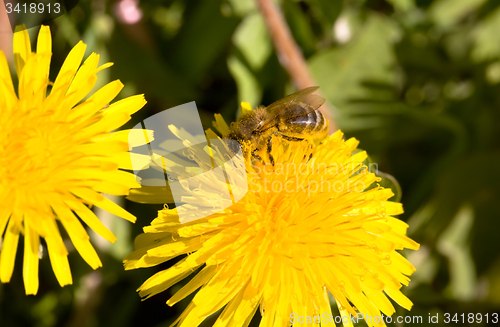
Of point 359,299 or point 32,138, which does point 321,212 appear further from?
point 32,138

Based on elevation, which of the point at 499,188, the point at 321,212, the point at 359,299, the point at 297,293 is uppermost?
the point at 321,212

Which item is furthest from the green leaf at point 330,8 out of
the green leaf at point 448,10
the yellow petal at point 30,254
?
the yellow petal at point 30,254

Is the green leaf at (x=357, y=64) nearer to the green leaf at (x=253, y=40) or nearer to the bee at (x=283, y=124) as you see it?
the green leaf at (x=253, y=40)

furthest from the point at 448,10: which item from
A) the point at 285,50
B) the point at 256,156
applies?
the point at 256,156

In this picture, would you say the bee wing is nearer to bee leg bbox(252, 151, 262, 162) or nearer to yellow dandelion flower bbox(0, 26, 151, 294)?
bee leg bbox(252, 151, 262, 162)

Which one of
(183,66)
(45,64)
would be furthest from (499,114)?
(45,64)

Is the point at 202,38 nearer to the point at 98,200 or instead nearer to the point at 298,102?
the point at 298,102
